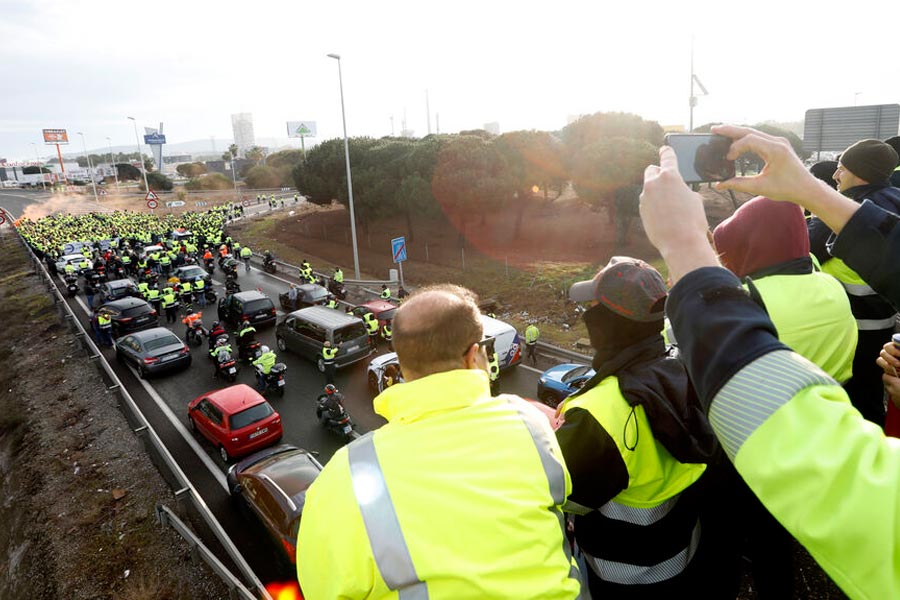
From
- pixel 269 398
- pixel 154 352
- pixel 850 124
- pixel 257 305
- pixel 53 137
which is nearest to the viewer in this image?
pixel 269 398

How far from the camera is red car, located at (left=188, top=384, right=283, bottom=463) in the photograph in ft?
35.6

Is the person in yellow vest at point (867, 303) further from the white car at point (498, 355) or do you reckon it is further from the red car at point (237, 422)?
the red car at point (237, 422)

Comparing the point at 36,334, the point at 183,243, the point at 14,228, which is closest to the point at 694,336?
the point at 36,334

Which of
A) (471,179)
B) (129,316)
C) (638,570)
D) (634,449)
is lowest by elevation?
(129,316)

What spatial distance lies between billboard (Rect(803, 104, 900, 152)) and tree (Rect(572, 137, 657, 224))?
7215 mm

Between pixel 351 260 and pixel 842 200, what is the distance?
3374 centimetres

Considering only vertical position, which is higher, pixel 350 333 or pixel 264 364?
pixel 350 333

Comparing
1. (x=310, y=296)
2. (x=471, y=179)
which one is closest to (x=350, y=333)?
(x=310, y=296)

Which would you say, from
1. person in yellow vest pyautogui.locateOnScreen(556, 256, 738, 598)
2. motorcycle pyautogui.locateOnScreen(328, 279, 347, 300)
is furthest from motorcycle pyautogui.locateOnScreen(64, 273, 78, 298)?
person in yellow vest pyautogui.locateOnScreen(556, 256, 738, 598)

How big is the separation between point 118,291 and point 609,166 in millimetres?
24763

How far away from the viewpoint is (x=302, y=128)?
67.9m

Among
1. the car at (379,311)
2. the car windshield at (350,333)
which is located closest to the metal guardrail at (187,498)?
the car windshield at (350,333)

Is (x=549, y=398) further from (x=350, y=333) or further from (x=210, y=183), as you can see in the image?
(x=210, y=183)

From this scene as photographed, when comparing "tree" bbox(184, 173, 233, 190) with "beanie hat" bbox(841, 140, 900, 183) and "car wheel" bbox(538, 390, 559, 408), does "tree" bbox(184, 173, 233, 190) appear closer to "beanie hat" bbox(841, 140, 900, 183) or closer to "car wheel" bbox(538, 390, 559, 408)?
"car wheel" bbox(538, 390, 559, 408)
